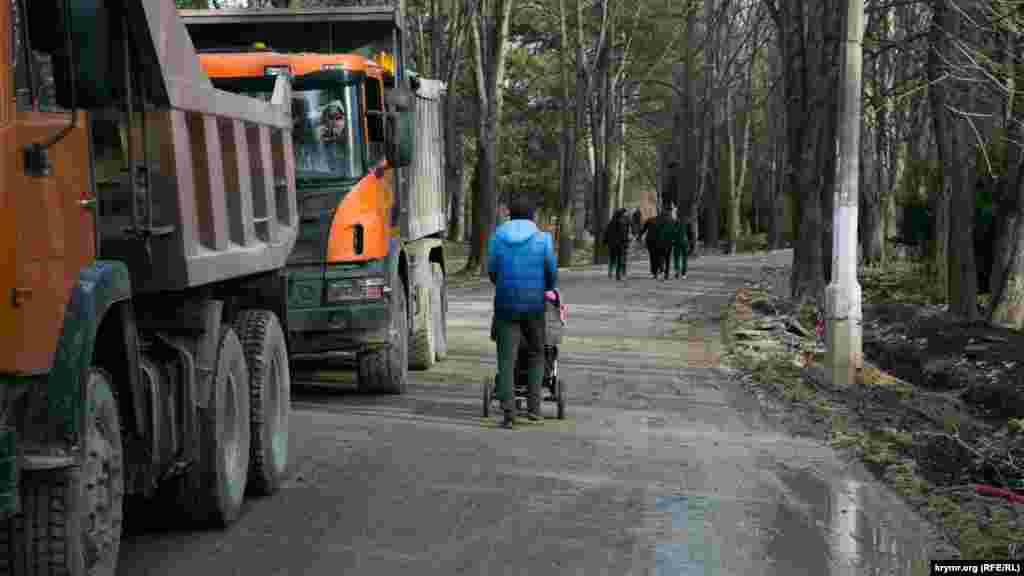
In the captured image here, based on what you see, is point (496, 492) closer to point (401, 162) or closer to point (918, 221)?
point (401, 162)

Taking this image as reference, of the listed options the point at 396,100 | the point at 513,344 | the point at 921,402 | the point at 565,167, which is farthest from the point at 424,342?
the point at 565,167

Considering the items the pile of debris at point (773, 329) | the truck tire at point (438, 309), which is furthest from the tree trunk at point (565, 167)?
the truck tire at point (438, 309)

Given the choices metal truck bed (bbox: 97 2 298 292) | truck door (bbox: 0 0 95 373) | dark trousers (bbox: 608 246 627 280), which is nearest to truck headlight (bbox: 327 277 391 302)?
metal truck bed (bbox: 97 2 298 292)

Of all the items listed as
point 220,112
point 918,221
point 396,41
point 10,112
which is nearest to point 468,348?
point 396,41

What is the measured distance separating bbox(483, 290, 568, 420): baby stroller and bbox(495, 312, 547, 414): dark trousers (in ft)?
0.50

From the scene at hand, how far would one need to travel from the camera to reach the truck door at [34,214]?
18.9 feet

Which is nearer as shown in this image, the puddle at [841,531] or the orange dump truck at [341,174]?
the puddle at [841,531]

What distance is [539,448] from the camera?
12.1 meters

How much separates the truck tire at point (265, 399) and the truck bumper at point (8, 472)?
4.06 meters

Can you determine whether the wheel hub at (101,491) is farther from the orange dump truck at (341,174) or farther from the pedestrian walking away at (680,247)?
the pedestrian walking away at (680,247)

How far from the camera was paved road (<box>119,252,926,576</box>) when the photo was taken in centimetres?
820

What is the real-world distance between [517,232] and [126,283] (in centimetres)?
652

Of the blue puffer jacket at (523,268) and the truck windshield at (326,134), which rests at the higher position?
the truck windshield at (326,134)

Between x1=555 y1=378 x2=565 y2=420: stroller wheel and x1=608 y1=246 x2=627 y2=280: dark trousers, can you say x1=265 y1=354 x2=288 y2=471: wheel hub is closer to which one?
x1=555 y1=378 x2=565 y2=420: stroller wheel
